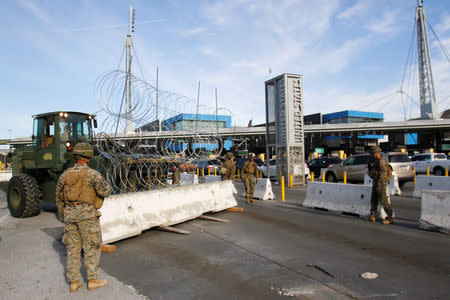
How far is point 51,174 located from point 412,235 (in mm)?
8825

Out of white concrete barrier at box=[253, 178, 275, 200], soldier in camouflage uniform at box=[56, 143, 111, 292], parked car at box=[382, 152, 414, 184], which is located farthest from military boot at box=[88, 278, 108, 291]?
parked car at box=[382, 152, 414, 184]

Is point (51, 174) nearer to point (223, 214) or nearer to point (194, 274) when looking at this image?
point (223, 214)

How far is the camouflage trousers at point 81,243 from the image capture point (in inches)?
152

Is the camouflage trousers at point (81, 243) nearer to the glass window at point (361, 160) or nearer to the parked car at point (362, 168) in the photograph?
the parked car at point (362, 168)

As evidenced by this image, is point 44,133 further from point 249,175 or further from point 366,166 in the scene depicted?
point 366,166

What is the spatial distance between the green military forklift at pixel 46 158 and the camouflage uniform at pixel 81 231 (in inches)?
172

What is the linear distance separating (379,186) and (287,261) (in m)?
3.70

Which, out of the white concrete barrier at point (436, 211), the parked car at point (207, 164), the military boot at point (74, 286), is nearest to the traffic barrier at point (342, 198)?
the white concrete barrier at point (436, 211)

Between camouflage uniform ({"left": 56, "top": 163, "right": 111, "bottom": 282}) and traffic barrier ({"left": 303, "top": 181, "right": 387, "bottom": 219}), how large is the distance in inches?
258

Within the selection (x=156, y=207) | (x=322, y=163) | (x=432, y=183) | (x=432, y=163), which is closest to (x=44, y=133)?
(x=156, y=207)

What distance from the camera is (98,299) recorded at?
12.0 feet

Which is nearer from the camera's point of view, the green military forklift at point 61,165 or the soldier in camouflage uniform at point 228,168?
the green military forklift at point 61,165

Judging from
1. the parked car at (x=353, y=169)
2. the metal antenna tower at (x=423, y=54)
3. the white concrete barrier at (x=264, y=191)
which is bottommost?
the white concrete barrier at (x=264, y=191)

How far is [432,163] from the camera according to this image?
20.8m
